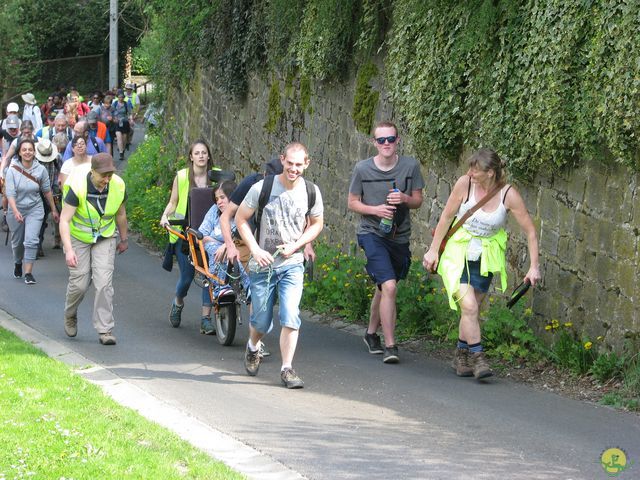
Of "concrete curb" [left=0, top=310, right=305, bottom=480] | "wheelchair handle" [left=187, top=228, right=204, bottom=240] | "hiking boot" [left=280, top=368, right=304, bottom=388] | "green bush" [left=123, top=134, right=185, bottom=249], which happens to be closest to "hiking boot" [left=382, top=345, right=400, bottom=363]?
"hiking boot" [left=280, top=368, right=304, bottom=388]

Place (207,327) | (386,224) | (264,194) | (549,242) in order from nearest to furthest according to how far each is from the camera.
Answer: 1. (264,194)
2. (549,242)
3. (386,224)
4. (207,327)

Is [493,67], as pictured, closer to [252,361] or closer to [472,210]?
[472,210]

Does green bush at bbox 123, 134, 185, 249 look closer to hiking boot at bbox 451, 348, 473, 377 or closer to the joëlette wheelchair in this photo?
the joëlette wheelchair

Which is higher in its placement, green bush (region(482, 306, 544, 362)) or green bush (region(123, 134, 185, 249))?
green bush (region(123, 134, 185, 249))

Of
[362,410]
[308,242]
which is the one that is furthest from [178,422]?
[308,242]

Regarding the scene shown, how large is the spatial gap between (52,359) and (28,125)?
326 inches

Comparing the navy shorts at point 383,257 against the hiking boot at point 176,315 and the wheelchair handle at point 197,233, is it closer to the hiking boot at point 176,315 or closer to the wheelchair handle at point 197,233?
the wheelchair handle at point 197,233

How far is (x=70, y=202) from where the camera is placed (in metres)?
10.2

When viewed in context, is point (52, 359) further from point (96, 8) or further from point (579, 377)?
point (96, 8)

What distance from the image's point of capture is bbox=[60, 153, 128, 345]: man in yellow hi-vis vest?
33.6 ft

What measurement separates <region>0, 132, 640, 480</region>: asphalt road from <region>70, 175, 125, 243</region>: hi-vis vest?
3.24 ft

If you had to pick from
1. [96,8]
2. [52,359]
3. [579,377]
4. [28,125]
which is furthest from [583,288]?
[96,8]

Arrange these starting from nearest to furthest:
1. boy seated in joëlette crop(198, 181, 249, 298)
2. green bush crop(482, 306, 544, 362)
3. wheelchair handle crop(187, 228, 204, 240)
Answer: green bush crop(482, 306, 544, 362) < boy seated in joëlette crop(198, 181, 249, 298) < wheelchair handle crop(187, 228, 204, 240)

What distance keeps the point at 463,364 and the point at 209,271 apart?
2842 mm
